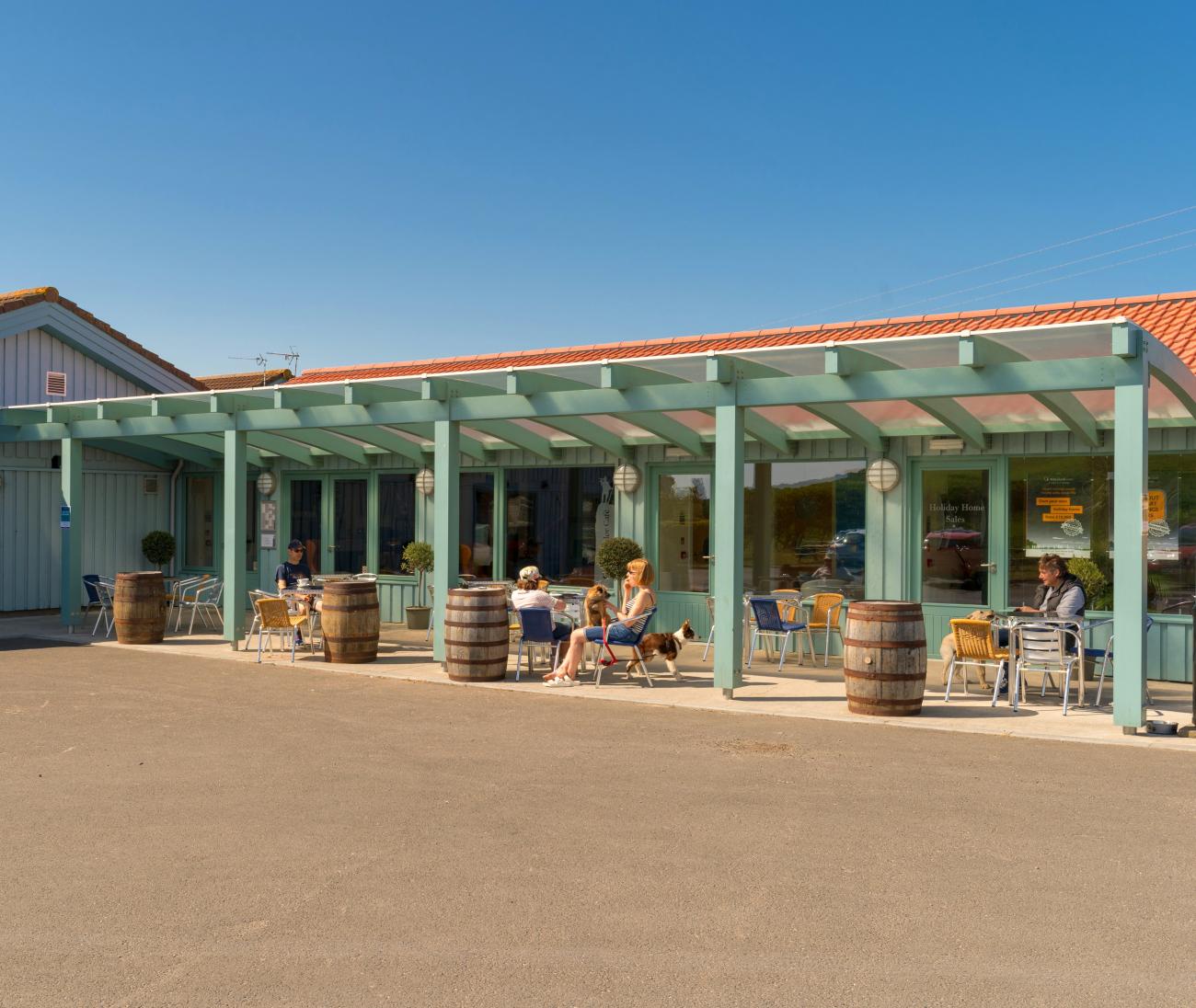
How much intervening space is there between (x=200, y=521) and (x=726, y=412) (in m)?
11.9

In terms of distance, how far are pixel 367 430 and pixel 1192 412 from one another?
947 cm

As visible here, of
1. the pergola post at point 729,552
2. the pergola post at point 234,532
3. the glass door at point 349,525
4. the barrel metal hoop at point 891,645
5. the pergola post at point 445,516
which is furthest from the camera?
the glass door at point 349,525

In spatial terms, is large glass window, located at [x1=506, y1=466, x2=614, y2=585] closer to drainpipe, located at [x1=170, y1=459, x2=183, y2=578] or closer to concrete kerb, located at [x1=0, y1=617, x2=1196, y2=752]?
concrete kerb, located at [x1=0, y1=617, x2=1196, y2=752]

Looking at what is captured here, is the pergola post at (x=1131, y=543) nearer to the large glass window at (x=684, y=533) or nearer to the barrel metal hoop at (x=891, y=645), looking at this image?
the barrel metal hoop at (x=891, y=645)

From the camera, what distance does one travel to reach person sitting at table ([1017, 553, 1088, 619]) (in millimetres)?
A: 9156

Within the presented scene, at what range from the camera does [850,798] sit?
590cm

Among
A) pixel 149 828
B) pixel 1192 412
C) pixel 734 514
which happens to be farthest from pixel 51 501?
pixel 1192 412

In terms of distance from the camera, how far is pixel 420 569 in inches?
596

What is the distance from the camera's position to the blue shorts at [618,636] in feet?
32.1

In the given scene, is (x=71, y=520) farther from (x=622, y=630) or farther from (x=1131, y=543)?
(x=1131, y=543)

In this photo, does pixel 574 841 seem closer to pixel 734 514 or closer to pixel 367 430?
pixel 734 514

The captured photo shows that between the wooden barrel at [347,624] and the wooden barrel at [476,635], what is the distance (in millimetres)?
1453

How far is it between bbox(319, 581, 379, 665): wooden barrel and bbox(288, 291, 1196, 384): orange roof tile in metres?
4.15

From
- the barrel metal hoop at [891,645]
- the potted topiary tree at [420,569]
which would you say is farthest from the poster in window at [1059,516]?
the potted topiary tree at [420,569]
